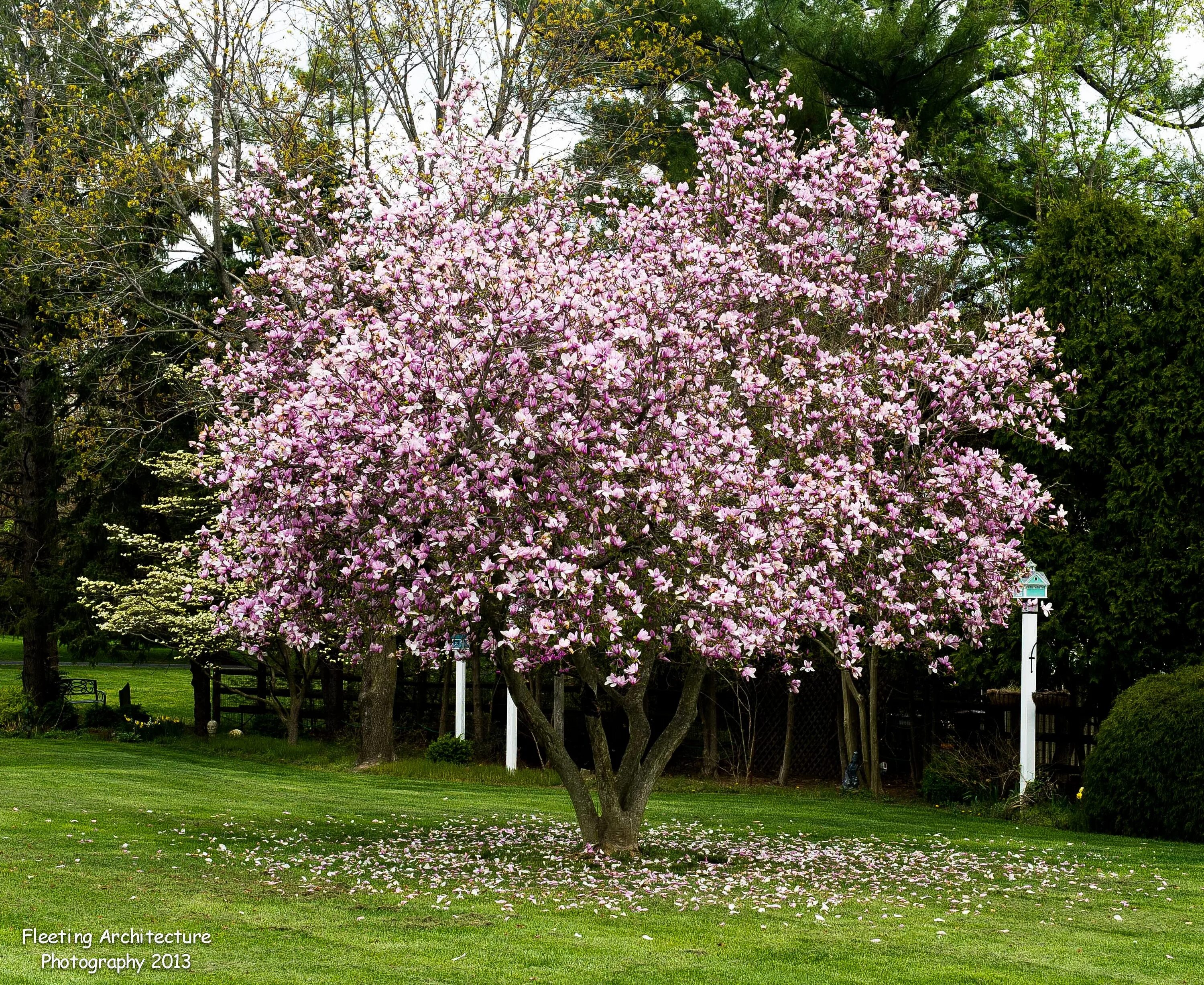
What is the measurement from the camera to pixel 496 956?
7.50 metres

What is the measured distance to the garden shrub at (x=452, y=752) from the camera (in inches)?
853

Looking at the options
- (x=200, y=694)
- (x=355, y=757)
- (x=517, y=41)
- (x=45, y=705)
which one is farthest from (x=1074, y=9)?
(x=45, y=705)

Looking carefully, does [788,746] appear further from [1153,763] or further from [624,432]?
[624,432]

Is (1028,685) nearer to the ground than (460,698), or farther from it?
farther from it

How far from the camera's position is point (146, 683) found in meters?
44.4

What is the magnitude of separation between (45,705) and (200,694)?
3.05 m

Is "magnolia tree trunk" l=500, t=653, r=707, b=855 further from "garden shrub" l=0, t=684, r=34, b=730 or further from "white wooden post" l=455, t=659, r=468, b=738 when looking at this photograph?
"garden shrub" l=0, t=684, r=34, b=730

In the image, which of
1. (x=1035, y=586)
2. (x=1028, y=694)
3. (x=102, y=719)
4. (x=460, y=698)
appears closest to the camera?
(x=1035, y=586)

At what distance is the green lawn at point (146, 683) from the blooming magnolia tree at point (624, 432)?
21.3 meters

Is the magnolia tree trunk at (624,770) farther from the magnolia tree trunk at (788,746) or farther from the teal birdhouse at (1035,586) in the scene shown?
the magnolia tree trunk at (788,746)

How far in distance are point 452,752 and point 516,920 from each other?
13.4 metres

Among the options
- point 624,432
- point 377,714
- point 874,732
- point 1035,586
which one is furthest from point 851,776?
point 624,432

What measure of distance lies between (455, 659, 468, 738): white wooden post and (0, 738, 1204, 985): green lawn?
6229mm

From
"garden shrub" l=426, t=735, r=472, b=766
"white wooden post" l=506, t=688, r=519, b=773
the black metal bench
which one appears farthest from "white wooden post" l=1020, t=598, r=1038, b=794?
the black metal bench
